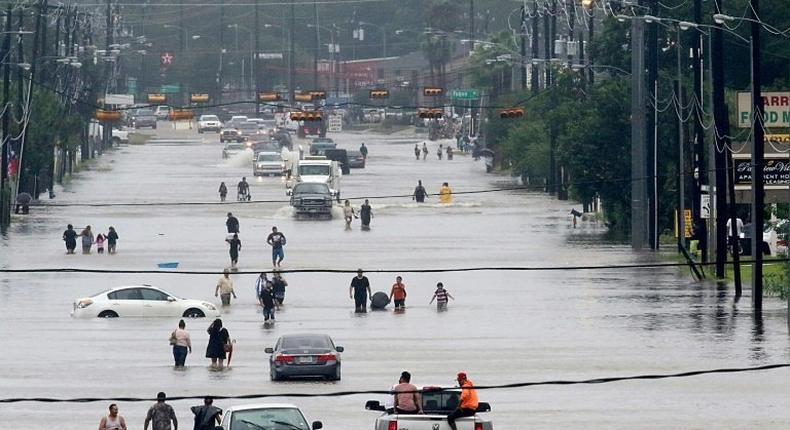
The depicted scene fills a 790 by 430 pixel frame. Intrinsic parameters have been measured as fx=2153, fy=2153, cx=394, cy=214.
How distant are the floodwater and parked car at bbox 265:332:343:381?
449 millimetres

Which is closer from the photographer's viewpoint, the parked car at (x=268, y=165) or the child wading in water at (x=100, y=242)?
the child wading in water at (x=100, y=242)

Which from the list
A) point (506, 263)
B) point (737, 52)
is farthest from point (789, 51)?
point (506, 263)

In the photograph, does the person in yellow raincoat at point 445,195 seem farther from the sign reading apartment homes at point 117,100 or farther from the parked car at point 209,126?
the parked car at point 209,126

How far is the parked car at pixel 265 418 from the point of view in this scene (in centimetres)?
2945

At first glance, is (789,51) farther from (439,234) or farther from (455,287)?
(455,287)

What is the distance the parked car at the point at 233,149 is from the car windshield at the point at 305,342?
8992cm

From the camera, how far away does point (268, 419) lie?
97.0 ft

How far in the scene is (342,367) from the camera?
4347cm

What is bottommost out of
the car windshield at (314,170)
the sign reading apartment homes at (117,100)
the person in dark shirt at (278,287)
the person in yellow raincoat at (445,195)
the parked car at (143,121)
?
the person in dark shirt at (278,287)

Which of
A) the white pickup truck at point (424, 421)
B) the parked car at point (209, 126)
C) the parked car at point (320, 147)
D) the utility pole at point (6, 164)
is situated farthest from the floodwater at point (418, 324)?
the parked car at point (209, 126)

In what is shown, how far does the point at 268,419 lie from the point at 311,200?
192 feet

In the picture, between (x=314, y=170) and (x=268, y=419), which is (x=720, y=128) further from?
(x=314, y=170)

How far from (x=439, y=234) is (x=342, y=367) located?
35151 millimetres

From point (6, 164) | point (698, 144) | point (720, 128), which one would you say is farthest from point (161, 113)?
point (720, 128)
